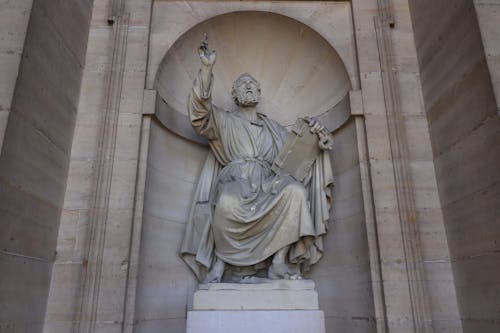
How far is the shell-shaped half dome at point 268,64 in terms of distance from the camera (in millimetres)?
5855

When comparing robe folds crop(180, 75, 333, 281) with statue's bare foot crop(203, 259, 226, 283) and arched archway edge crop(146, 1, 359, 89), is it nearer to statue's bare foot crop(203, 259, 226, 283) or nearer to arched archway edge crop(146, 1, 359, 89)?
statue's bare foot crop(203, 259, 226, 283)

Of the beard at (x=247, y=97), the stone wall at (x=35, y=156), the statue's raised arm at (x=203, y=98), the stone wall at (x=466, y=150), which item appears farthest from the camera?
the beard at (x=247, y=97)

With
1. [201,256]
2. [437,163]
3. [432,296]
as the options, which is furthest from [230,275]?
[437,163]

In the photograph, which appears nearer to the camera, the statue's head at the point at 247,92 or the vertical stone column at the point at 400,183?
the vertical stone column at the point at 400,183

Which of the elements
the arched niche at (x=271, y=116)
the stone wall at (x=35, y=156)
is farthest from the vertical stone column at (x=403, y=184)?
the stone wall at (x=35, y=156)

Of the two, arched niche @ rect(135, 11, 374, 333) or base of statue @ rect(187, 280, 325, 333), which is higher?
arched niche @ rect(135, 11, 374, 333)

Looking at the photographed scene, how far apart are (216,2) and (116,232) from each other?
3.37 meters

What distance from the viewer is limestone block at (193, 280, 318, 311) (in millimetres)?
4074

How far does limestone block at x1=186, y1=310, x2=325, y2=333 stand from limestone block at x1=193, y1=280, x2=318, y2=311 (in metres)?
0.09

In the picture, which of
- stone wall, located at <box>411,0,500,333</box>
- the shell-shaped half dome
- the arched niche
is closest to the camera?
stone wall, located at <box>411,0,500,333</box>

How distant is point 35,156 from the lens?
407 cm

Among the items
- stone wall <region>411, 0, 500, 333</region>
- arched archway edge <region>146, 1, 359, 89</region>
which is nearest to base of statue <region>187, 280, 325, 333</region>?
stone wall <region>411, 0, 500, 333</region>

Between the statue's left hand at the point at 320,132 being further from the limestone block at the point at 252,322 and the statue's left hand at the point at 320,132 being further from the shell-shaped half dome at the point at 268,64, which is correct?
the limestone block at the point at 252,322

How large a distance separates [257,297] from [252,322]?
0.25 meters
